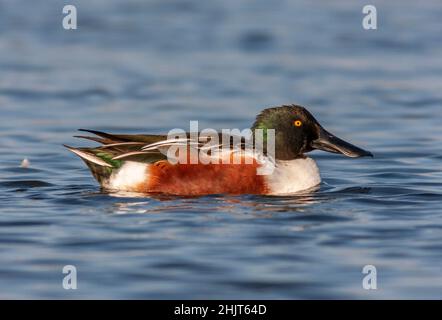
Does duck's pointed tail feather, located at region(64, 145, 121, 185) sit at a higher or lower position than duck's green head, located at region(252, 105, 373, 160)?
lower

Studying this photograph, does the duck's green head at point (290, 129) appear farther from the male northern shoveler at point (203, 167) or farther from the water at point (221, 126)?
the water at point (221, 126)

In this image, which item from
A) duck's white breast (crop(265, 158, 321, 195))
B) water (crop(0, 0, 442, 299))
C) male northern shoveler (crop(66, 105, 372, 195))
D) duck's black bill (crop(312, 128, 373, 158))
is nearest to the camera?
water (crop(0, 0, 442, 299))

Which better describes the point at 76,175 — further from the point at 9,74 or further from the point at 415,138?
the point at 9,74

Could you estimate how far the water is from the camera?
6.94 meters

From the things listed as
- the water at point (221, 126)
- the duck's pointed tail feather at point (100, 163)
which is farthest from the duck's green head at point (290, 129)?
the duck's pointed tail feather at point (100, 163)

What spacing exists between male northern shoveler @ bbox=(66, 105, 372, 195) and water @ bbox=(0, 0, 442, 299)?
0.46ft

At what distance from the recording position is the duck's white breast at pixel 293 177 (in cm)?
885

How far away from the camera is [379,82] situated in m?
14.8

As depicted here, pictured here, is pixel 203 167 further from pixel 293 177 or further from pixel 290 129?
pixel 290 129

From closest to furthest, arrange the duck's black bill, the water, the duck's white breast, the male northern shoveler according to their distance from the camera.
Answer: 1. the water
2. the male northern shoveler
3. the duck's white breast
4. the duck's black bill

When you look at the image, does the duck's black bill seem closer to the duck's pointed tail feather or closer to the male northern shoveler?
the male northern shoveler

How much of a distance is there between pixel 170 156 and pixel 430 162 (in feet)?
10.2

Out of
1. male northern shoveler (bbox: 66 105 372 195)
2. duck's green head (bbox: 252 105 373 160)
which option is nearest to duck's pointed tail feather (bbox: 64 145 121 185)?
male northern shoveler (bbox: 66 105 372 195)

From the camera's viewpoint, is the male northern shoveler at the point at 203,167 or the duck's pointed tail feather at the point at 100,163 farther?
the duck's pointed tail feather at the point at 100,163
